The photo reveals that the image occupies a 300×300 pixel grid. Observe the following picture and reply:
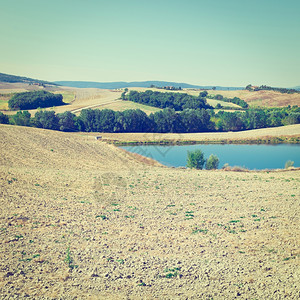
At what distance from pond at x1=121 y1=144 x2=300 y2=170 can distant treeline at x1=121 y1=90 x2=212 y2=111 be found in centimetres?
4605

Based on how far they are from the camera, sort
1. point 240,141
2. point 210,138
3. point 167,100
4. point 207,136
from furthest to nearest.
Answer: point 167,100 → point 207,136 → point 210,138 → point 240,141

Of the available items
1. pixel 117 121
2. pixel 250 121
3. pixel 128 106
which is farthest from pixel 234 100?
pixel 117 121

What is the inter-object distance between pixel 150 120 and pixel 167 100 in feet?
98.1

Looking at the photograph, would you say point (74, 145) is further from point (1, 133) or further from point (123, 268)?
point (123, 268)

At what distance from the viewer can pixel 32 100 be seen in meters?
106

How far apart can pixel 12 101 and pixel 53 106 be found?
13.7 meters

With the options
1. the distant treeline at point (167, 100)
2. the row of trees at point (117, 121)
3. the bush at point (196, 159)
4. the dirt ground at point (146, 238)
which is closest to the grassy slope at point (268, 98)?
the distant treeline at point (167, 100)

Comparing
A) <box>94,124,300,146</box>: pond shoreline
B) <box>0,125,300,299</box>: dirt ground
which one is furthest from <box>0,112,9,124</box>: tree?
<box>0,125,300,299</box>: dirt ground

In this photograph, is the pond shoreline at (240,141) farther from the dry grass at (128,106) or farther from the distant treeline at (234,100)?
the distant treeline at (234,100)

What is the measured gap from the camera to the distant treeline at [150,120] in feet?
276

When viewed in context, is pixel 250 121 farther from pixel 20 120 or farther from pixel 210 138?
pixel 20 120

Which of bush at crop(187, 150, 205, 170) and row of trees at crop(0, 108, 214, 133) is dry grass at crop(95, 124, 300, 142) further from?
bush at crop(187, 150, 205, 170)

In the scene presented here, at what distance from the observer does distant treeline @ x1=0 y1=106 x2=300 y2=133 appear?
276 ft

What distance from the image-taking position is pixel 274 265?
12.1 metres
